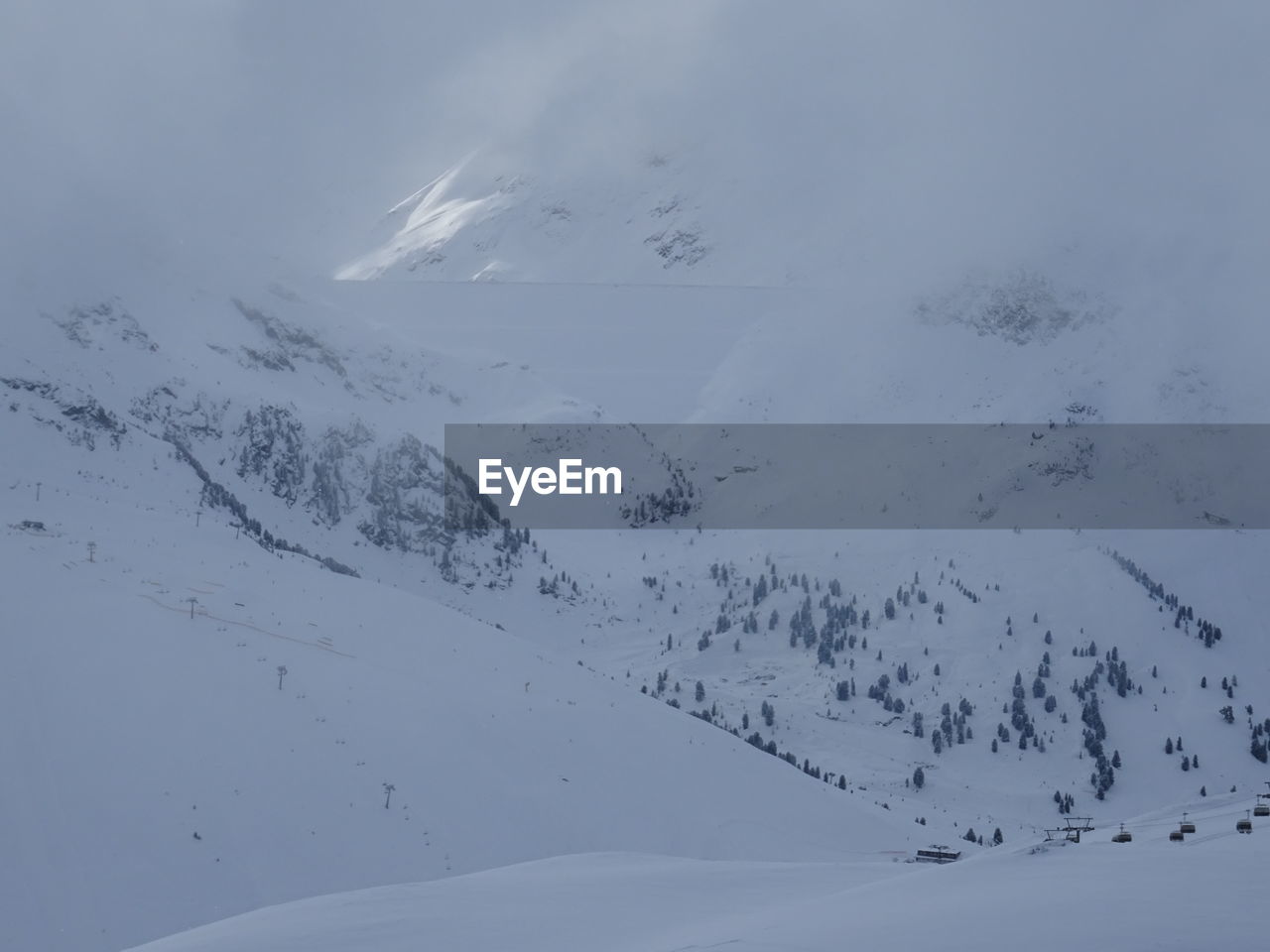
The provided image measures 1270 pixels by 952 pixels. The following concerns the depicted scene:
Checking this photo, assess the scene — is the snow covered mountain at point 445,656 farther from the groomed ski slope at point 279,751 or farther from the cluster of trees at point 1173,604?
the cluster of trees at point 1173,604

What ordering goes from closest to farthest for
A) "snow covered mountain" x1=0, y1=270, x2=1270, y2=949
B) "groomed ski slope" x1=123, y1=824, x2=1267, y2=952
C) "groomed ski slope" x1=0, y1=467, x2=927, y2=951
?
"groomed ski slope" x1=123, y1=824, x2=1267, y2=952, "groomed ski slope" x1=0, y1=467, x2=927, y2=951, "snow covered mountain" x1=0, y1=270, x2=1270, y2=949

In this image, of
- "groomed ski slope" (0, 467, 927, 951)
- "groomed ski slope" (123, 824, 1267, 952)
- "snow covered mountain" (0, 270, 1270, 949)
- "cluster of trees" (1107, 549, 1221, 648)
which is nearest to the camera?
"groomed ski slope" (123, 824, 1267, 952)

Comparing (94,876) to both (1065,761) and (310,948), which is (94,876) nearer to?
(310,948)

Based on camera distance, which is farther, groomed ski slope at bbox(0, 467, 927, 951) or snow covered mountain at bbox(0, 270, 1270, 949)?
snow covered mountain at bbox(0, 270, 1270, 949)

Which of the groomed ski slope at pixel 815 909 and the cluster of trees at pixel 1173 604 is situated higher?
the cluster of trees at pixel 1173 604

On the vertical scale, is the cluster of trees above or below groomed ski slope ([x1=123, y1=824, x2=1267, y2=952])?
above

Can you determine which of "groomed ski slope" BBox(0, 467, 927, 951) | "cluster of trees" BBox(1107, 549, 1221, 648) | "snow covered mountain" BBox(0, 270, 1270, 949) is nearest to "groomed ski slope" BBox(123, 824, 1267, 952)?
"snow covered mountain" BBox(0, 270, 1270, 949)

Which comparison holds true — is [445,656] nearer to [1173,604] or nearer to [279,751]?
[279,751]

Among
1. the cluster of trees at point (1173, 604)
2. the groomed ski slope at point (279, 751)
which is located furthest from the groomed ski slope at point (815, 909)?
the cluster of trees at point (1173, 604)

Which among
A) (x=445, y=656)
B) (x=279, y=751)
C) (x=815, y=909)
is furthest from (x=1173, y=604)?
(x=815, y=909)

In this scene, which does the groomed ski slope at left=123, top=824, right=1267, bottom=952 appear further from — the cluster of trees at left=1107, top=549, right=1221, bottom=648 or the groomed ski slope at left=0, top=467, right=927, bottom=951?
the cluster of trees at left=1107, top=549, right=1221, bottom=648

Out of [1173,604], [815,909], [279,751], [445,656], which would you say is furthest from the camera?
[1173,604]
